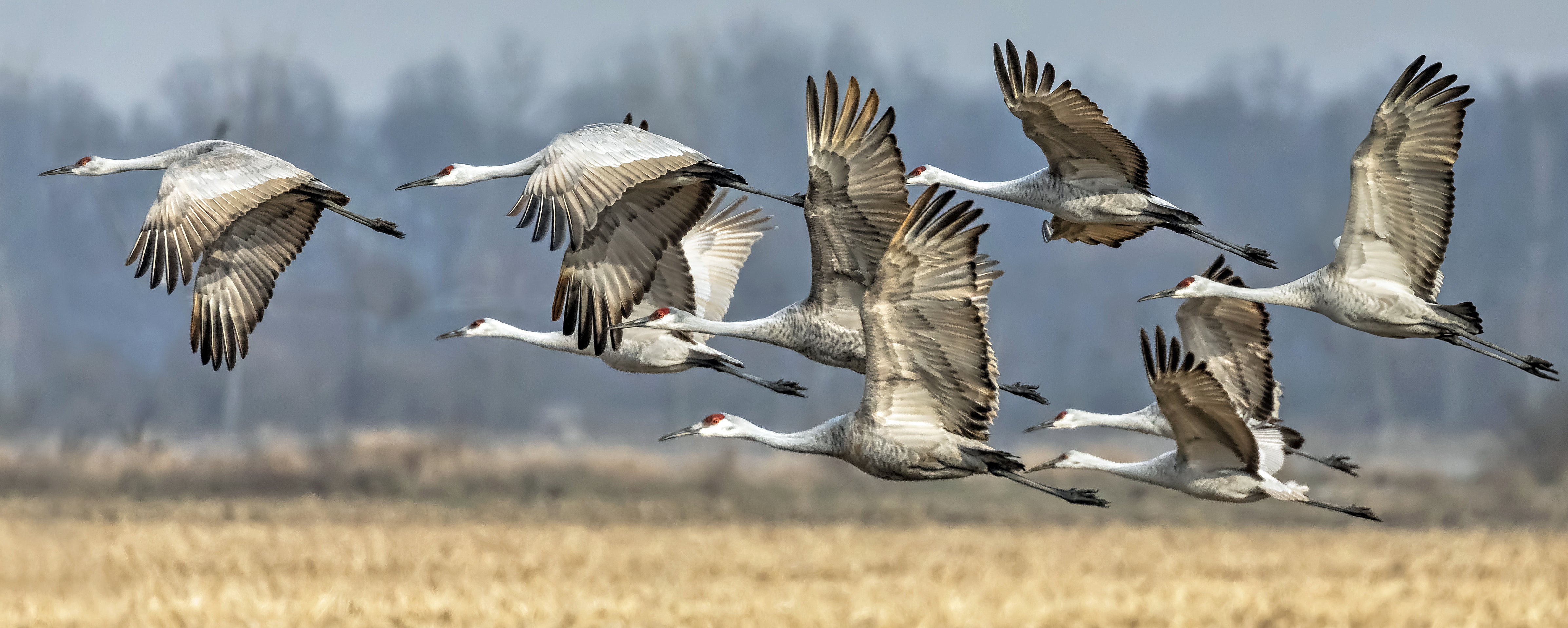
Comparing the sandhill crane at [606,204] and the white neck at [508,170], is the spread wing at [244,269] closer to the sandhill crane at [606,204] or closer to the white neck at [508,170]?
the sandhill crane at [606,204]

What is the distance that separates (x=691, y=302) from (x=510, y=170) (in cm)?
215

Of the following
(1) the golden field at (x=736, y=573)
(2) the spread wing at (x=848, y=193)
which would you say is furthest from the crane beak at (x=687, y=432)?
(1) the golden field at (x=736, y=573)

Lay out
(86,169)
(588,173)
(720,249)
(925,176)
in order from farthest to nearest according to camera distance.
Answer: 1. (720,249)
2. (925,176)
3. (86,169)
4. (588,173)

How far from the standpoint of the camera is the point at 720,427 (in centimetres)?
984

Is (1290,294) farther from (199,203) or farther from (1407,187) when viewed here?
(199,203)

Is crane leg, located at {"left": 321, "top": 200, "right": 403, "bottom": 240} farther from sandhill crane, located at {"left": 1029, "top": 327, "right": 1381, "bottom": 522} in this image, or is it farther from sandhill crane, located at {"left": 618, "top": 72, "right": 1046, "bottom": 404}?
sandhill crane, located at {"left": 1029, "top": 327, "right": 1381, "bottom": 522}

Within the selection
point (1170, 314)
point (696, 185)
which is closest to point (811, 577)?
point (696, 185)

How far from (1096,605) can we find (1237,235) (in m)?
44.7

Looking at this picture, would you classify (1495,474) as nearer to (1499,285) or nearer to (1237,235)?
(1499,285)

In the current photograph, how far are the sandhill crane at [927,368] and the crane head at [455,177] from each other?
6.56 ft

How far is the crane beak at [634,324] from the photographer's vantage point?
8.55 metres

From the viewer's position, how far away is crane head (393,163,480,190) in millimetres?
9383

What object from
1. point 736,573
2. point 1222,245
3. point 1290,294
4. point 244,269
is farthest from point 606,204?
point 736,573

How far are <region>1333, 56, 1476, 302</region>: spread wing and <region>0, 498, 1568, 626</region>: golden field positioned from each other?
613 cm
